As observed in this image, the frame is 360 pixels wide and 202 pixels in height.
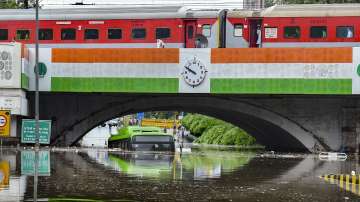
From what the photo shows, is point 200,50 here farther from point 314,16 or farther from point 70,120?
point 70,120

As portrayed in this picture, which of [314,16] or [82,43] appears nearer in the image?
[314,16]

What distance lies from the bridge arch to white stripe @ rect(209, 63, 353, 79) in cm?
361

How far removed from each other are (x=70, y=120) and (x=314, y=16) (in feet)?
58.4

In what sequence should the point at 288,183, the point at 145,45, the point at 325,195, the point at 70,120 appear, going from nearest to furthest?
the point at 325,195, the point at 288,183, the point at 145,45, the point at 70,120

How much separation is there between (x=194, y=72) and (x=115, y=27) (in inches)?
217

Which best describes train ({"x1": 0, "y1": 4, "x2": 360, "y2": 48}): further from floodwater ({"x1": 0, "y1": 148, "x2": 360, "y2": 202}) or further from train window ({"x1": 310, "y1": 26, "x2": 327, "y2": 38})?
floodwater ({"x1": 0, "y1": 148, "x2": 360, "y2": 202})

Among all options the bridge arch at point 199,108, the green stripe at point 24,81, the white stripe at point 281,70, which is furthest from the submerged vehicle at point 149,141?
the green stripe at point 24,81

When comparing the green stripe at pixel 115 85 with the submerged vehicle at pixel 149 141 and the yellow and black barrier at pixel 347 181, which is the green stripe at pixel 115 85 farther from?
the yellow and black barrier at pixel 347 181

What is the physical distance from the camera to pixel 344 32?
42188 millimetres

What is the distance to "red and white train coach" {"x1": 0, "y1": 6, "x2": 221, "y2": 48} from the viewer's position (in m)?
42.7

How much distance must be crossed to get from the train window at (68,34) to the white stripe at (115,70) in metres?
1.64

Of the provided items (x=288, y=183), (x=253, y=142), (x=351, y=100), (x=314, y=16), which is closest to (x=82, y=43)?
(x=314, y=16)

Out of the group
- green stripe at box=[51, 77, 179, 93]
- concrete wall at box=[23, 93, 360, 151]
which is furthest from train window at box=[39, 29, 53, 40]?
concrete wall at box=[23, 93, 360, 151]

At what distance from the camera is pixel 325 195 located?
68.3 feet
